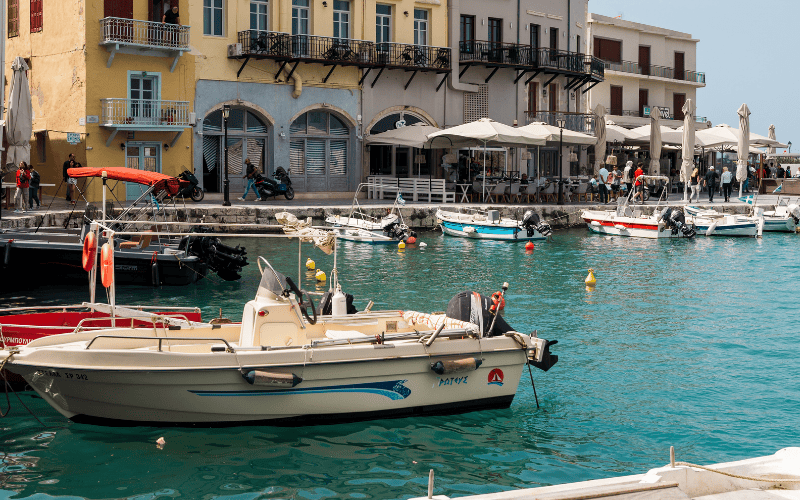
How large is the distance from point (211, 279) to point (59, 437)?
40.8ft

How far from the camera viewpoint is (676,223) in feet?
111

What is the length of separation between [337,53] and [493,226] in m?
10.6

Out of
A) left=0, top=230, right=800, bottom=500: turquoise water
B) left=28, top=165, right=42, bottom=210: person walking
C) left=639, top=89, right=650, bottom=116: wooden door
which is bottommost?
left=0, top=230, right=800, bottom=500: turquoise water

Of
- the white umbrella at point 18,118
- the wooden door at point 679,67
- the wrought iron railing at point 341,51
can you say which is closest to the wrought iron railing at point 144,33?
the wrought iron railing at point 341,51

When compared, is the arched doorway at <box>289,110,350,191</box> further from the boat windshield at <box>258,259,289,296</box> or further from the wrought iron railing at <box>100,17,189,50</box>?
the boat windshield at <box>258,259,289,296</box>

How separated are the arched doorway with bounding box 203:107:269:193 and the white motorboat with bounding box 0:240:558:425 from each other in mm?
24375

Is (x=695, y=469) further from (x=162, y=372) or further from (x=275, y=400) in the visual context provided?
(x=162, y=372)

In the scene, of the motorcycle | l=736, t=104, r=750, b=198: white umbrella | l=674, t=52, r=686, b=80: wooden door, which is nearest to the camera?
the motorcycle

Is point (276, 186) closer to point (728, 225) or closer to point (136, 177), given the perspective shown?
point (136, 177)

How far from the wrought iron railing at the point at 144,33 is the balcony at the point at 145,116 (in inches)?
79.4

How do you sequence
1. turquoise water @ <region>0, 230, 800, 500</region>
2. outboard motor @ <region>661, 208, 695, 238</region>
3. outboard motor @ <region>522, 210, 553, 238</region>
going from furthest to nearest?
outboard motor @ <region>661, 208, 695, 238</region> < outboard motor @ <region>522, 210, 553, 238</region> < turquoise water @ <region>0, 230, 800, 500</region>

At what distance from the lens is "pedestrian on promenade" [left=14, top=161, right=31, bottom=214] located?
88.7 ft

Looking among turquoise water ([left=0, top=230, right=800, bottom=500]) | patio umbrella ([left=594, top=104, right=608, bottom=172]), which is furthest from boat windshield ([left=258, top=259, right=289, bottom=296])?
patio umbrella ([left=594, top=104, right=608, bottom=172])

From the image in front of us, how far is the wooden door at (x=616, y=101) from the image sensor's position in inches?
2227
